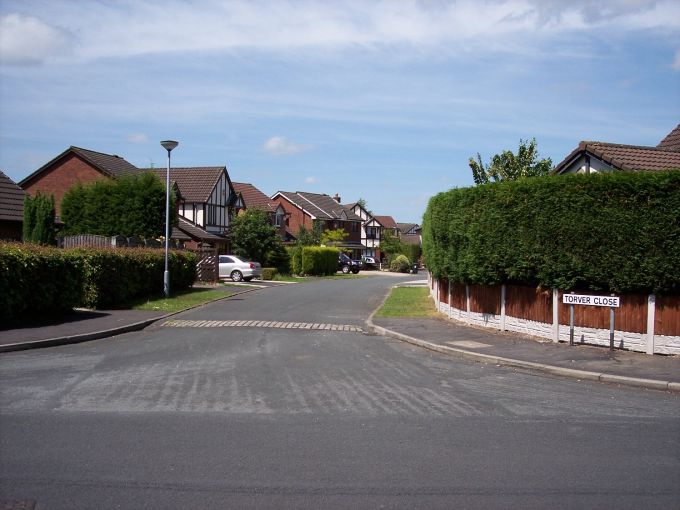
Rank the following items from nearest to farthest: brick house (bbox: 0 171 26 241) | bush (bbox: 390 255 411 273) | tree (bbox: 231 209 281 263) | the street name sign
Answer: the street name sign, brick house (bbox: 0 171 26 241), tree (bbox: 231 209 281 263), bush (bbox: 390 255 411 273)

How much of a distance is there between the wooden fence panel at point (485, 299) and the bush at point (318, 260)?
3762 cm

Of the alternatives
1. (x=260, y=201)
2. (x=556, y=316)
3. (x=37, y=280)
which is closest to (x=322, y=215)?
(x=260, y=201)

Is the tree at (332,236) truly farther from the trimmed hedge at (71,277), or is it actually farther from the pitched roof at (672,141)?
the pitched roof at (672,141)

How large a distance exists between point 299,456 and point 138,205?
29554mm

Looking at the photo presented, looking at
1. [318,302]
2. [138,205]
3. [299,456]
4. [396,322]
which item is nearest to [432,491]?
[299,456]

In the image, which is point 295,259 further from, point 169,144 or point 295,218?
point 295,218

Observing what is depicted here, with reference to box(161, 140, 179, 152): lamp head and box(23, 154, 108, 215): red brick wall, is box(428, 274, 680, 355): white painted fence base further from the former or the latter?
box(23, 154, 108, 215): red brick wall

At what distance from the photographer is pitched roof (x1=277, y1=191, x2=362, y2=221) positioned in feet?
290

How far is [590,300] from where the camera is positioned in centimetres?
1365

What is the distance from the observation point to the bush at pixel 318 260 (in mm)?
55500

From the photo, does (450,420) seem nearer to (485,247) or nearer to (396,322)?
(485,247)

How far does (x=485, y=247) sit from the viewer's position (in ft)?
55.0

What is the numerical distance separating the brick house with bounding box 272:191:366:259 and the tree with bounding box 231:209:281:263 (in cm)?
2826

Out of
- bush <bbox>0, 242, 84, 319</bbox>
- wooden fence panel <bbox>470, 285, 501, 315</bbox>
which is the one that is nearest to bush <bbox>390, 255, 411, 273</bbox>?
wooden fence panel <bbox>470, 285, 501, 315</bbox>
